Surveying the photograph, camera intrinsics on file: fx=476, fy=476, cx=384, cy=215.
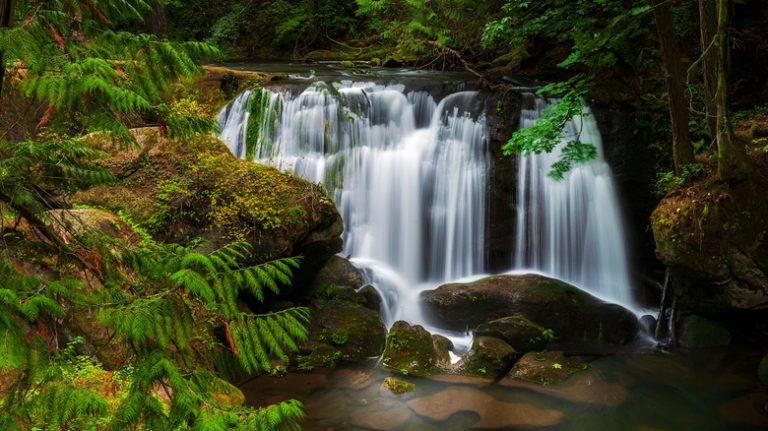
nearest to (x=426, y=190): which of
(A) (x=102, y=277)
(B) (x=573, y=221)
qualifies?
(B) (x=573, y=221)

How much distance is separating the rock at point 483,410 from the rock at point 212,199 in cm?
297

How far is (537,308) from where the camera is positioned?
821 centimetres

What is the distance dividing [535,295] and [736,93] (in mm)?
5808

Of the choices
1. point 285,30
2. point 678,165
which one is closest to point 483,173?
point 678,165

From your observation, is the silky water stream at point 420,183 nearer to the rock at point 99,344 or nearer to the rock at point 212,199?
the rock at point 212,199

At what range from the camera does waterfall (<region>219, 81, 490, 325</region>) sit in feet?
32.8

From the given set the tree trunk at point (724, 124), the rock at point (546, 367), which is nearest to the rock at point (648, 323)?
the rock at point (546, 367)

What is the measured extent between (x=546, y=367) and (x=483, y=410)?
1388mm

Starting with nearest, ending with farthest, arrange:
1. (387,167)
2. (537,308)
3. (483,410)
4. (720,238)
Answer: (483,410) → (720,238) → (537,308) → (387,167)

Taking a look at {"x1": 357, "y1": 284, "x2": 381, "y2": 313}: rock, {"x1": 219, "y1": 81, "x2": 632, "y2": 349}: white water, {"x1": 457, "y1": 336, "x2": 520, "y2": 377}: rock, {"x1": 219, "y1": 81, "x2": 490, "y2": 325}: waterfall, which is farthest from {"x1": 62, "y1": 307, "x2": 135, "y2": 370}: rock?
{"x1": 219, "y1": 81, "x2": 490, "y2": 325}: waterfall

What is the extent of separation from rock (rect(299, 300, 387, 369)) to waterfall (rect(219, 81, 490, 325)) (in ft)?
6.06

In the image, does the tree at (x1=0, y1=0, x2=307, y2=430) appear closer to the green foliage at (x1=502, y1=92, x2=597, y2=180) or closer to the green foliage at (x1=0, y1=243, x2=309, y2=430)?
the green foliage at (x1=0, y1=243, x2=309, y2=430)

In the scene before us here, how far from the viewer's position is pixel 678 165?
7.46 metres

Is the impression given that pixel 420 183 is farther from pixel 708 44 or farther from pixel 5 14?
pixel 5 14
